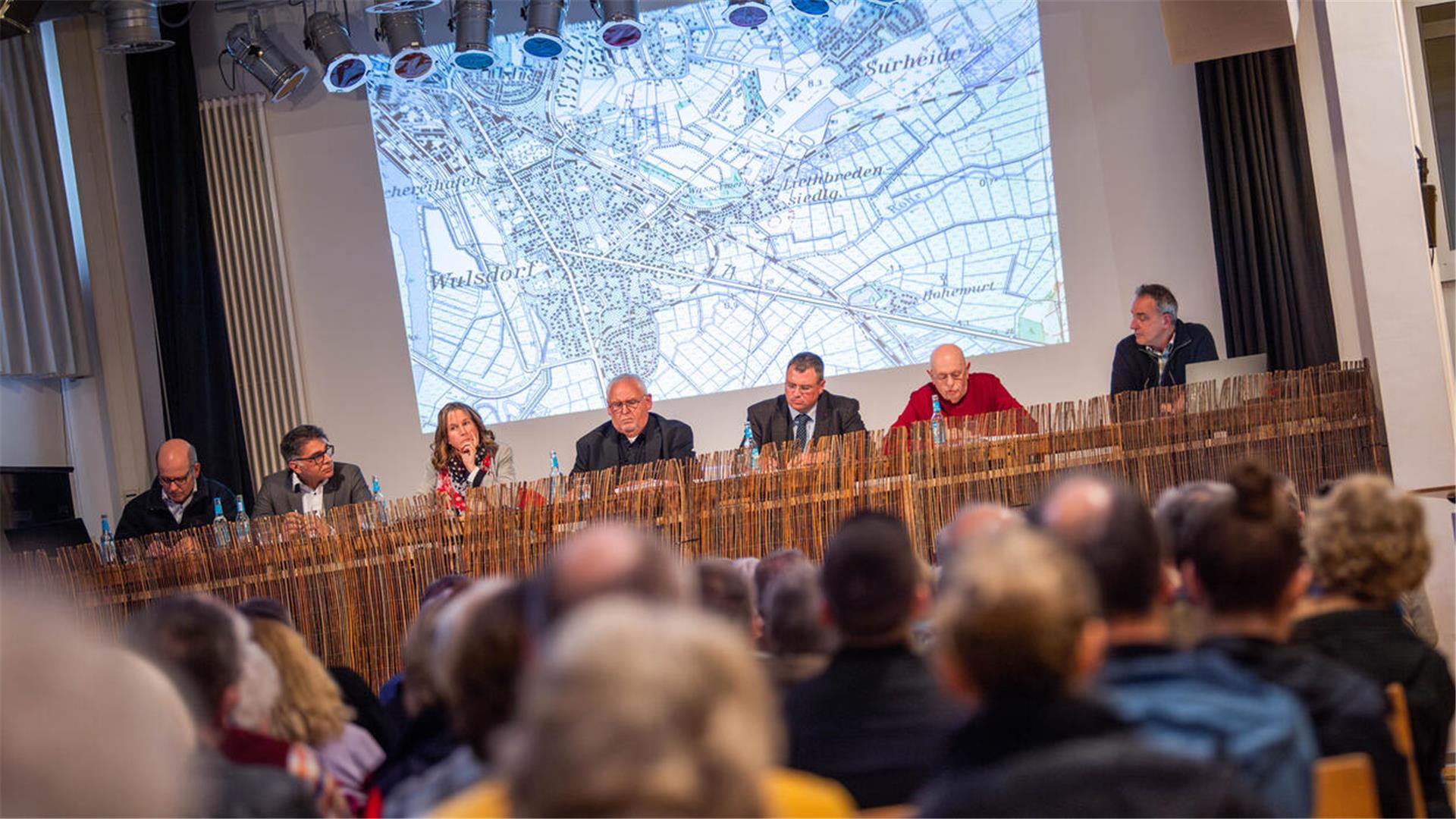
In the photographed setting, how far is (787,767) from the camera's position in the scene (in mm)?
2203

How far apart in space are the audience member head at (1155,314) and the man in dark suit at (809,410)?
1350mm

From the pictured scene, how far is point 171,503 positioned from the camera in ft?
22.2

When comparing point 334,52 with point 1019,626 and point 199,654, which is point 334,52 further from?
point 1019,626

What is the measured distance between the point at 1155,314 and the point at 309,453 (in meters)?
3.86

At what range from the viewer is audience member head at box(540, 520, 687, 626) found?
1764 millimetres

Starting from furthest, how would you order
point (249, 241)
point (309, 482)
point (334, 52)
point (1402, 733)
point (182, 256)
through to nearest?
1. point (249, 241)
2. point (182, 256)
3. point (334, 52)
4. point (309, 482)
5. point (1402, 733)

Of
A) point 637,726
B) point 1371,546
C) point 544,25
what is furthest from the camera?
point 544,25

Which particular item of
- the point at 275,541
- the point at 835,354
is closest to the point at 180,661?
the point at 275,541

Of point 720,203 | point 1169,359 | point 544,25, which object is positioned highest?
point 544,25

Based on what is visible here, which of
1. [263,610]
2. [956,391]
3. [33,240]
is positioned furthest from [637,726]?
[33,240]

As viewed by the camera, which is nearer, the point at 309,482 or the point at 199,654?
the point at 199,654

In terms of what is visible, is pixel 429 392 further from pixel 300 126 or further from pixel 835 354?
pixel 835 354

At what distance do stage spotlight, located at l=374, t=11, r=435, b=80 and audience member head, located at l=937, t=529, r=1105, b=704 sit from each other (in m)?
6.65

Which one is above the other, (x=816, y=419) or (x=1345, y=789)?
(x=816, y=419)
